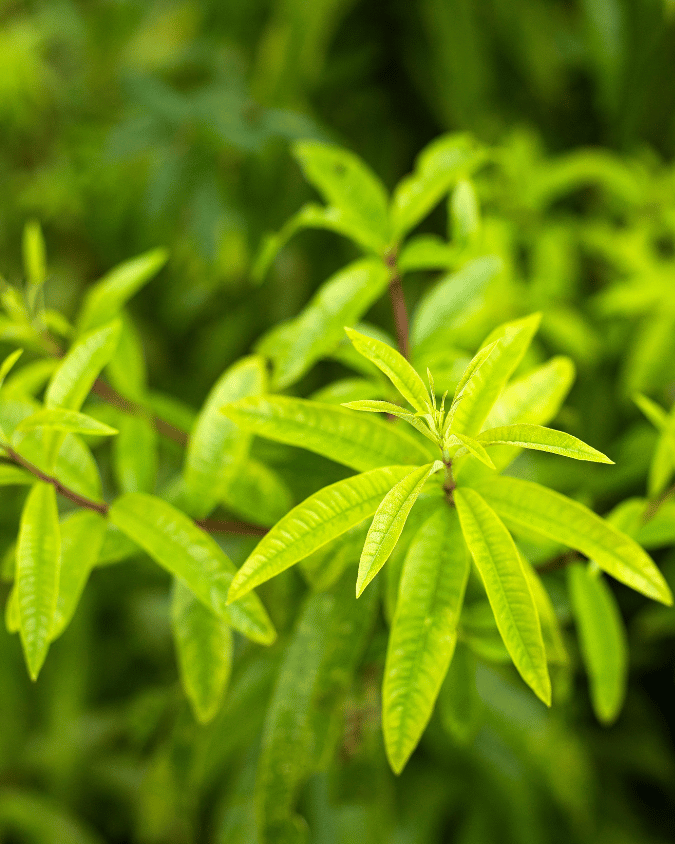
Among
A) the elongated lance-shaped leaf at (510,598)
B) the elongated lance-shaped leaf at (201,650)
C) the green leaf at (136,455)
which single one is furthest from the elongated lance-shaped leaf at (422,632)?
the green leaf at (136,455)

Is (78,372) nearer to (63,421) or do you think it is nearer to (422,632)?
(63,421)

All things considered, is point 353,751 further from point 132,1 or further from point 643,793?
point 132,1

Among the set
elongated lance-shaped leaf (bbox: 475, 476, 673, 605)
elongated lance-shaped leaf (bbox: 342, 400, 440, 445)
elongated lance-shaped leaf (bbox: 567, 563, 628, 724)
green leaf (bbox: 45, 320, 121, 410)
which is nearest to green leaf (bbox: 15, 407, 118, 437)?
A: green leaf (bbox: 45, 320, 121, 410)

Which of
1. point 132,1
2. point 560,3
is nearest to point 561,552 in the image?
point 560,3

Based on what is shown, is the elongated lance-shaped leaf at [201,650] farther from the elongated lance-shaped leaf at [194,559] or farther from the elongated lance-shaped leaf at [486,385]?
the elongated lance-shaped leaf at [486,385]

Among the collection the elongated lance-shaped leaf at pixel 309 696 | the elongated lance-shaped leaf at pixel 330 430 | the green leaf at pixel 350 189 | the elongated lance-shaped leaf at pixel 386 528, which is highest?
the green leaf at pixel 350 189
